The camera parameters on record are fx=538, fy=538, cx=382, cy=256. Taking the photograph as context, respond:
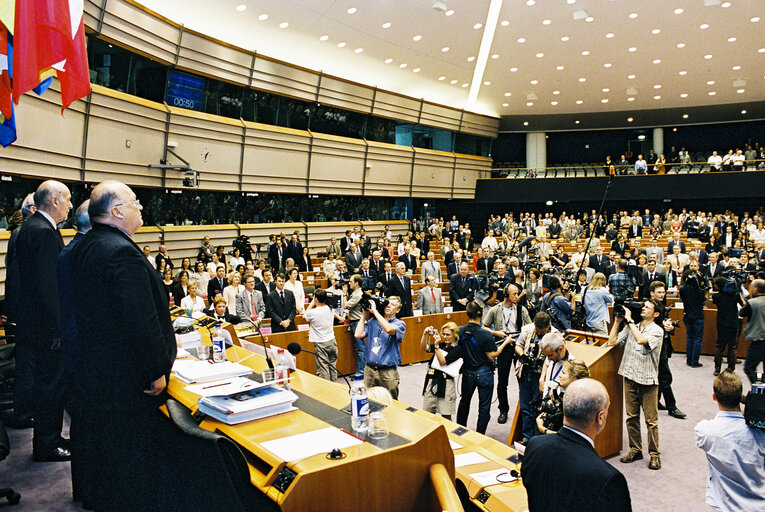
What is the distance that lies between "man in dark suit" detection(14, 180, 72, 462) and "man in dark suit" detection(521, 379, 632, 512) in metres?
3.21

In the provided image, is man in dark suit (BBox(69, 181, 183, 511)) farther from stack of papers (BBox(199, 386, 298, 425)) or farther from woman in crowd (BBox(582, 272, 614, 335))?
woman in crowd (BBox(582, 272, 614, 335))

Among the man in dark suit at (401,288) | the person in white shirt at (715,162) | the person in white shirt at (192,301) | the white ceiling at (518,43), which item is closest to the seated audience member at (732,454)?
the man in dark suit at (401,288)

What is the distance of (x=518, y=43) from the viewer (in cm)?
1708

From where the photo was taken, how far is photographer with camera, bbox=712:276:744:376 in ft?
26.9

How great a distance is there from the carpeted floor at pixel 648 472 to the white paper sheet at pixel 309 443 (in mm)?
2486

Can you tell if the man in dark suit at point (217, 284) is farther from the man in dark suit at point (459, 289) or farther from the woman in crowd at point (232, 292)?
the man in dark suit at point (459, 289)

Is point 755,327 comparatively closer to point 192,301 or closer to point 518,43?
point 192,301

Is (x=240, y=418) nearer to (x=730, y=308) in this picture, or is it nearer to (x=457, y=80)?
(x=730, y=308)

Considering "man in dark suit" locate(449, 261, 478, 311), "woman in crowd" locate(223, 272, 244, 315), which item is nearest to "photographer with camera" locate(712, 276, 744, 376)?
"man in dark suit" locate(449, 261, 478, 311)

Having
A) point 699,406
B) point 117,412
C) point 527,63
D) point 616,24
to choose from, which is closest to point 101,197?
point 117,412

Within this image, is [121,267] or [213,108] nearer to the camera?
[121,267]

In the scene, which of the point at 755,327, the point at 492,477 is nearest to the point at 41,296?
the point at 492,477

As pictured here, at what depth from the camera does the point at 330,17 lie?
14.6 m

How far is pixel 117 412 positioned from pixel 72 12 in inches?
130
